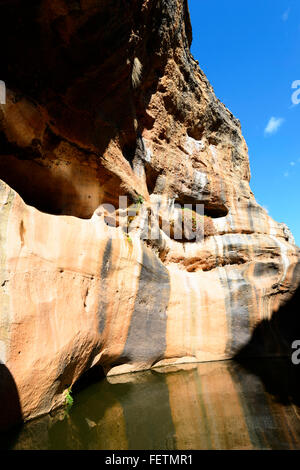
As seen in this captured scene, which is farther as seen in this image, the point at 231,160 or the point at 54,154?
the point at 231,160

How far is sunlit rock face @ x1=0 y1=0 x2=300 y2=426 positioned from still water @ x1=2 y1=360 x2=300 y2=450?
497mm

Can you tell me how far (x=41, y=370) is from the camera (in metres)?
3.69

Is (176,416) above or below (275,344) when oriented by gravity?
below

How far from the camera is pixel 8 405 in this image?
3223 mm

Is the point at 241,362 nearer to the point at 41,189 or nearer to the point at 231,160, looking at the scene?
the point at 41,189

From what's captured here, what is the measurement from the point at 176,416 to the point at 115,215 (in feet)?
16.6

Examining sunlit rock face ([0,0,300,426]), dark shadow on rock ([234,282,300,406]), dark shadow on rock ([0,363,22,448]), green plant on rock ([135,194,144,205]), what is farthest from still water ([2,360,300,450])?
green plant on rock ([135,194,144,205])

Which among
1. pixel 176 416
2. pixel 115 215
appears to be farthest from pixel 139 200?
pixel 176 416

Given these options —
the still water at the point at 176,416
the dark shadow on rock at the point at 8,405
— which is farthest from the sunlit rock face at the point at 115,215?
the still water at the point at 176,416

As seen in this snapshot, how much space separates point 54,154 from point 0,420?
499 centimetres

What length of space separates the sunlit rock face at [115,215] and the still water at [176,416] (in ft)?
1.63

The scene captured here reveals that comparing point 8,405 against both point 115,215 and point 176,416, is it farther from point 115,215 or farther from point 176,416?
point 115,215

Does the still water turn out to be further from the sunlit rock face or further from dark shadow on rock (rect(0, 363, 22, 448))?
the sunlit rock face
